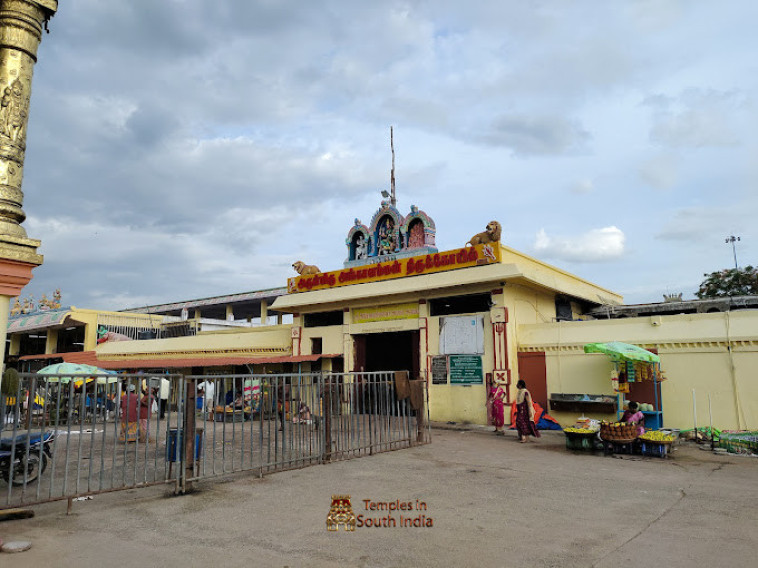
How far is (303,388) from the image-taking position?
958 centimetres

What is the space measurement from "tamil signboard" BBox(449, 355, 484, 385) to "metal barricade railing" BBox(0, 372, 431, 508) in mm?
3463

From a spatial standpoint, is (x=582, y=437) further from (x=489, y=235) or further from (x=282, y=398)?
(x=489, y=235)

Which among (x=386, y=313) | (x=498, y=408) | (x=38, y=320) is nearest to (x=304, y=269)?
(x=386, y=313)

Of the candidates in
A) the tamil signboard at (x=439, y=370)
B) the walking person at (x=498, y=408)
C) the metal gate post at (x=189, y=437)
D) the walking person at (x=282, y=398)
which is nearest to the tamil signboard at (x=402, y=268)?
the tamil signboard at (x=439, y=370)

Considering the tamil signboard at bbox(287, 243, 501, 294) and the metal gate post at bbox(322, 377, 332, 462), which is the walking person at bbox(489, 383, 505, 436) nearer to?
the tamil signboard at bbox(287, 243, 501, 294)

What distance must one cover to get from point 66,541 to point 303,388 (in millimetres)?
4711

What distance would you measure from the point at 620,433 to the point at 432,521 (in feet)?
20.8

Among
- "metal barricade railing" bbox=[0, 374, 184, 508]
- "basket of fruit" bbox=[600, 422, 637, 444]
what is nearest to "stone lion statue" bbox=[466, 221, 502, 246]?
"basket of fruit" bbox=[600, 422, 637, 444]

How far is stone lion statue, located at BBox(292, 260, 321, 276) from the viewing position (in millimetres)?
21844

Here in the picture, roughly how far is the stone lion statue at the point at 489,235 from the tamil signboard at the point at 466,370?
362 cm

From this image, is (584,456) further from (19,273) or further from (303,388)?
(19,273)

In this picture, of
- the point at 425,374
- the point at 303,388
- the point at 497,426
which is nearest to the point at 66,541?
the point at 303,388

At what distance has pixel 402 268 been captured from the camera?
1869 cm

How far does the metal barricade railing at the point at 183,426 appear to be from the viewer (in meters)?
6.37
